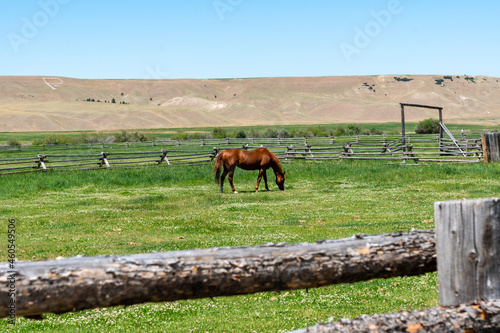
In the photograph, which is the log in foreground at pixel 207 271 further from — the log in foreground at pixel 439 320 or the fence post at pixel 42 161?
the fence post at pixel 42 161

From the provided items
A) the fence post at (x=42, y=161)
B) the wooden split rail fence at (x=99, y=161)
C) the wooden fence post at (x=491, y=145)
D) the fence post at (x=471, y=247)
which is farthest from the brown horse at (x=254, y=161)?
the fence post at (x=471, y=247)

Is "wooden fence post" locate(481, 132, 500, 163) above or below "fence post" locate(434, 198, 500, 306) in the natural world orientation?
above

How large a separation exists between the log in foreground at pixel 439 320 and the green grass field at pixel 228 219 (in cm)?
24

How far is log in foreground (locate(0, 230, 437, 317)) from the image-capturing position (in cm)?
279

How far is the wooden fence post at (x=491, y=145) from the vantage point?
19.0 meters

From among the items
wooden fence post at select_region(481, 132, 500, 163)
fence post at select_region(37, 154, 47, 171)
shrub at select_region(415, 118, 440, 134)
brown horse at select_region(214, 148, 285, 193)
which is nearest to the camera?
wooden fence post at select_region(481, 132, 500, 163)

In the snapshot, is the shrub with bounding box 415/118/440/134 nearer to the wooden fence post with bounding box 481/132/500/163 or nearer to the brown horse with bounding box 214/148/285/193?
the wooden fence post with bounding box 481/132/500/163

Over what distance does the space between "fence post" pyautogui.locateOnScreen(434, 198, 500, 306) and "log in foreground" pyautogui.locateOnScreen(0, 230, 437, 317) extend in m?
0.23

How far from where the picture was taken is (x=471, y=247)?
3207 mm

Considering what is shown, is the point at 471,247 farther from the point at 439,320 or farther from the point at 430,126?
the point at 430,126

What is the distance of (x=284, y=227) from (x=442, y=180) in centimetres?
1227

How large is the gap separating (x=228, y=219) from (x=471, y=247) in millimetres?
Answer: 12338

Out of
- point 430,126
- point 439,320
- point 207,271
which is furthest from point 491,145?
point 430,126

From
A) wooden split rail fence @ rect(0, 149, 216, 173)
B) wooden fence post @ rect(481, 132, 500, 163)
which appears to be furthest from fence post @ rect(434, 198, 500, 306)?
wooden split rail fence @ rect(0, 149, 216, 173)
